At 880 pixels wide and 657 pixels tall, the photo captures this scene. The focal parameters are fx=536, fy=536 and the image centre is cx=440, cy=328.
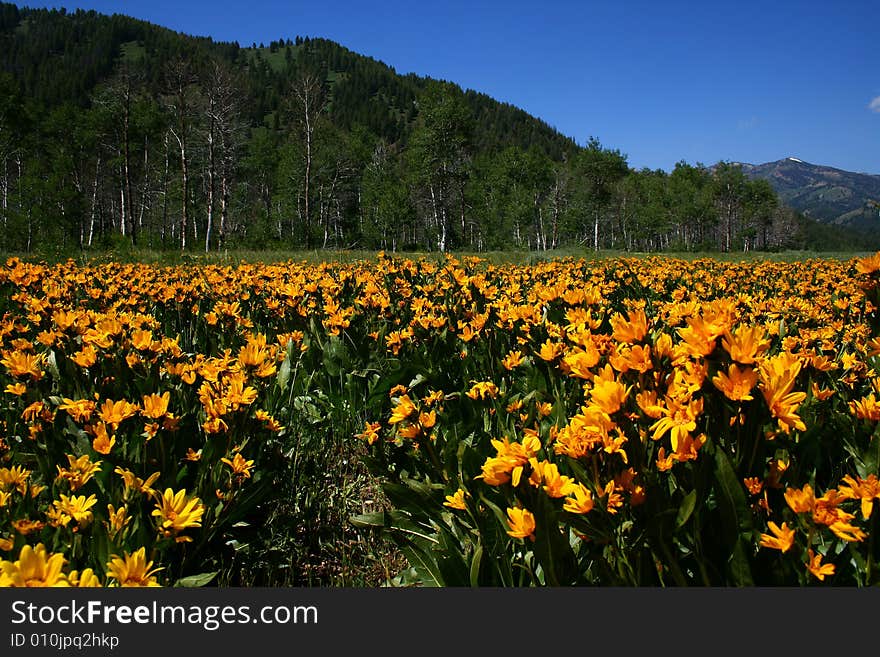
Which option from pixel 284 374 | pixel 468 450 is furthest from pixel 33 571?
pixel 284 374

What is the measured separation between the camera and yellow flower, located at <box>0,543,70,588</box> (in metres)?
0.85

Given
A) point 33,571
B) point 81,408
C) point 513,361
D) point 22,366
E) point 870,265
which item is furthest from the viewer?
point 513,361

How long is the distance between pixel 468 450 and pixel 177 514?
852 millimetres

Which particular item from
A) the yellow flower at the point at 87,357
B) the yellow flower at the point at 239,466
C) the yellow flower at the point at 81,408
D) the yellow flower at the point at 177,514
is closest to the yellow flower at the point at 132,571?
the yellow flower at the point at 177,514

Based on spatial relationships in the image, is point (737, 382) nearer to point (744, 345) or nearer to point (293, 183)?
point (744, 345)

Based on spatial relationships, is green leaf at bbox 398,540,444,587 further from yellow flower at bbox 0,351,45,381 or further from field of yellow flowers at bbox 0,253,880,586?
yellow flower at bbox 0,351,45,381

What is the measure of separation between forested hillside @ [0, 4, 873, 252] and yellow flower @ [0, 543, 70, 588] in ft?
39.5

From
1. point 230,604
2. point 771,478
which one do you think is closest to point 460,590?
point 230,604

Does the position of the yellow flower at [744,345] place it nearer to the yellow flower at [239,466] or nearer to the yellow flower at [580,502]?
the yellow flower at [580,502]

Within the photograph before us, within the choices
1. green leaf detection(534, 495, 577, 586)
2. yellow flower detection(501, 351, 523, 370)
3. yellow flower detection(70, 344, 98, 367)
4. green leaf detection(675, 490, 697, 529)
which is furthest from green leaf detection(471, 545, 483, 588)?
yellow flower detection(70, 344, 98, 367)

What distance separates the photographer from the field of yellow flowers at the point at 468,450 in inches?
41.9

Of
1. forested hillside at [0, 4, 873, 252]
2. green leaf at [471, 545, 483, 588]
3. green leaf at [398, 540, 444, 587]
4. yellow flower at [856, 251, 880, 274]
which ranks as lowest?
green leaf at [398, 540, 444, 587]

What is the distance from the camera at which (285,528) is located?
74.5 inches

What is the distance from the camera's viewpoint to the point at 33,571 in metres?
0.87
